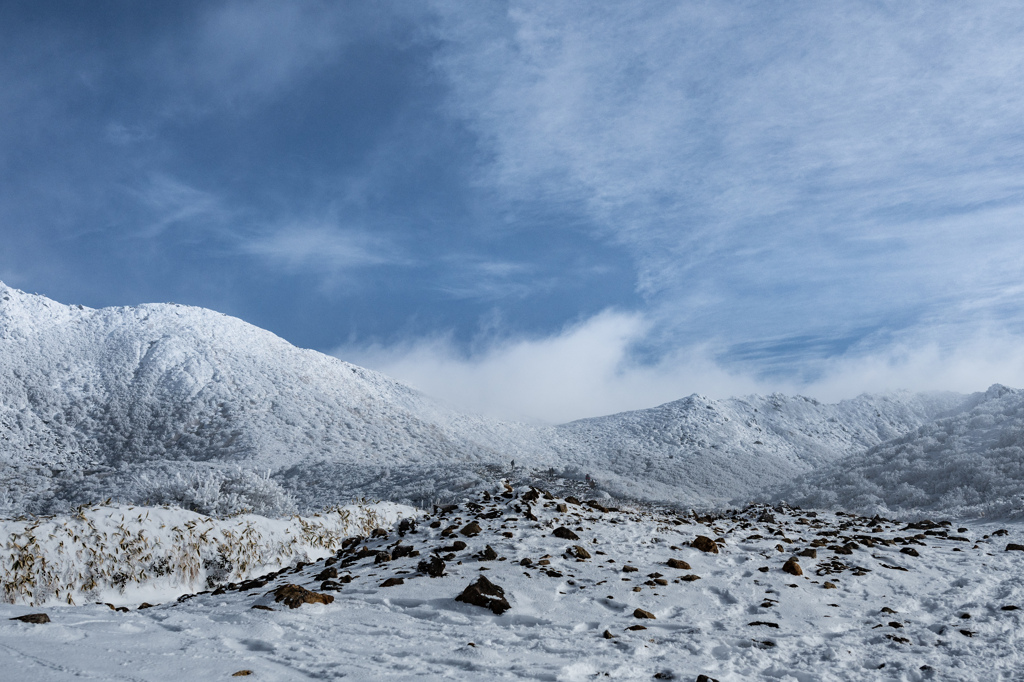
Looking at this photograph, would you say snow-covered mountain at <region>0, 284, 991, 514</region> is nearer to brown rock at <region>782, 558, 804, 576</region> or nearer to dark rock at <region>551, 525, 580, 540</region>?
dark rock at <region>551, 525, 580, 540</region>

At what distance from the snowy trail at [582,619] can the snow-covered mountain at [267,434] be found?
14051 mm

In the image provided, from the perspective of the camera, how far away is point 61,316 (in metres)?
46.7

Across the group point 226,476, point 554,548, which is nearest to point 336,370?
point 226,476

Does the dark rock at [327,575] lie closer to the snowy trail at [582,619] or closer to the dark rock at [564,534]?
the snowy trail at [582,619]

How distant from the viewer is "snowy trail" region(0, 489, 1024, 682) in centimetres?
506

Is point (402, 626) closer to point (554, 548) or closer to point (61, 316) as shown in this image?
point (554, 548)

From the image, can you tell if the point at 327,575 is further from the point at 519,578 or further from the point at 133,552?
the point at 133,552

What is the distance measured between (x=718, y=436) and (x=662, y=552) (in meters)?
47.1

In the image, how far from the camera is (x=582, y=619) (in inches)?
265

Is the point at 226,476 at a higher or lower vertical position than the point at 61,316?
lower

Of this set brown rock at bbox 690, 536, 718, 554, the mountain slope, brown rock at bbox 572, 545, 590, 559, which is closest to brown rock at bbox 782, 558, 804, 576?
brown rock at bbox 690, 536, 718, 554

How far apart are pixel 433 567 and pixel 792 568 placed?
17.0 ft

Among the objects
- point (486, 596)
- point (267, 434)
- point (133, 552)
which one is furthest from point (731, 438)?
point (133, 552)

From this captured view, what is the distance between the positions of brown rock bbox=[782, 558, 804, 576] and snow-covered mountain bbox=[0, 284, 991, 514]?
17.6m
